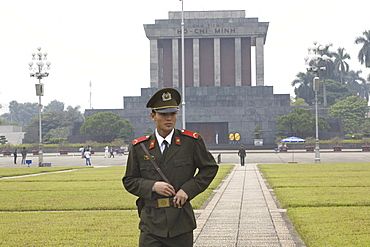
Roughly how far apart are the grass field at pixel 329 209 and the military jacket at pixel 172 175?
162 inches

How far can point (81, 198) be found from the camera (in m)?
16.0

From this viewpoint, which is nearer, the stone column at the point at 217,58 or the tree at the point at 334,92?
the stone column at the point at 217,58

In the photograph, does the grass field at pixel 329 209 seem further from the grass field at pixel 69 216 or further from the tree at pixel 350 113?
the tree at pixel 350 113

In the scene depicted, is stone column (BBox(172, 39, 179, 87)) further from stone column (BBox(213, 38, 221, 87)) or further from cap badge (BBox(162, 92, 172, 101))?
cap badge (BBox(162, 92, 172, 101))

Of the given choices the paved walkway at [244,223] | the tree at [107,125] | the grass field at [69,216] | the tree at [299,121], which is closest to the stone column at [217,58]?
the tree at [299,121]

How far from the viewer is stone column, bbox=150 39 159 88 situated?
3278 inches

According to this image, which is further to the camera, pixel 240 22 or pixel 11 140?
pixel 11 140

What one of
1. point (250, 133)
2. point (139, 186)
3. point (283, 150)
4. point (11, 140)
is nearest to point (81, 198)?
point (139, 186)

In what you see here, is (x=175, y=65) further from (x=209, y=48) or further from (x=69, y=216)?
(x=69, y=216)

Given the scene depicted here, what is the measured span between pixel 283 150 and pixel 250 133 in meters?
13.7

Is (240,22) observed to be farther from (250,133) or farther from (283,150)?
(283,150)

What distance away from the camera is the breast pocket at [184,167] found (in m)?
5.12

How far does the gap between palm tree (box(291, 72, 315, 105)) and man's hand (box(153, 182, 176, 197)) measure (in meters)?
116

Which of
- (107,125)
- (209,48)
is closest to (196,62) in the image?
(209,48)
